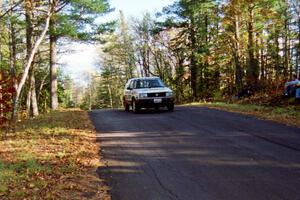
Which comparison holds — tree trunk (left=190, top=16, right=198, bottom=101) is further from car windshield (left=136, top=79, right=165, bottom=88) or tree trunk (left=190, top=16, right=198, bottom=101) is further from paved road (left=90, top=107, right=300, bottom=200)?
paved road (left=90, top=107, right=300, bottom=200)

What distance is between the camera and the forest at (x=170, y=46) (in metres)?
24.0

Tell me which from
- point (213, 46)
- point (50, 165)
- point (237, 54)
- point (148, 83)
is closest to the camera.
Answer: point (50, 165)

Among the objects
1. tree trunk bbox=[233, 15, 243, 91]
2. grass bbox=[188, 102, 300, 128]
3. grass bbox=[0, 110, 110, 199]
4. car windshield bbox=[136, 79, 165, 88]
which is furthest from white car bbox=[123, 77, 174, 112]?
tree trunk bbox=[233, 15, 243, 91]

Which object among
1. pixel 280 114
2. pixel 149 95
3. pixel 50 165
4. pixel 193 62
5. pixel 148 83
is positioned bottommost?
pixel 50 165

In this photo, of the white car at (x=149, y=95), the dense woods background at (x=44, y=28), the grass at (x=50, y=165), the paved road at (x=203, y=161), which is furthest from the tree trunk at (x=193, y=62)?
the grass at (x=50, y=165)

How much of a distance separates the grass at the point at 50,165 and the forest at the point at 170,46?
5.51m

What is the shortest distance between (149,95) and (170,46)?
2642 centimetres

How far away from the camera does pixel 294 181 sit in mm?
7129

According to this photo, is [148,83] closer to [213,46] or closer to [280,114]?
[280,114]

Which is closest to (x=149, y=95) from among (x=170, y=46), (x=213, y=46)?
(x=213, y=46)

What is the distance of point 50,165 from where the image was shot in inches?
360

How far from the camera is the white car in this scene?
19.8 m

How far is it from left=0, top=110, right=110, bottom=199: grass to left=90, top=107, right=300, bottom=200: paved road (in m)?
0.39

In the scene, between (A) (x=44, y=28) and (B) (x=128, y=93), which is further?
(B) (x=128, y=93)
